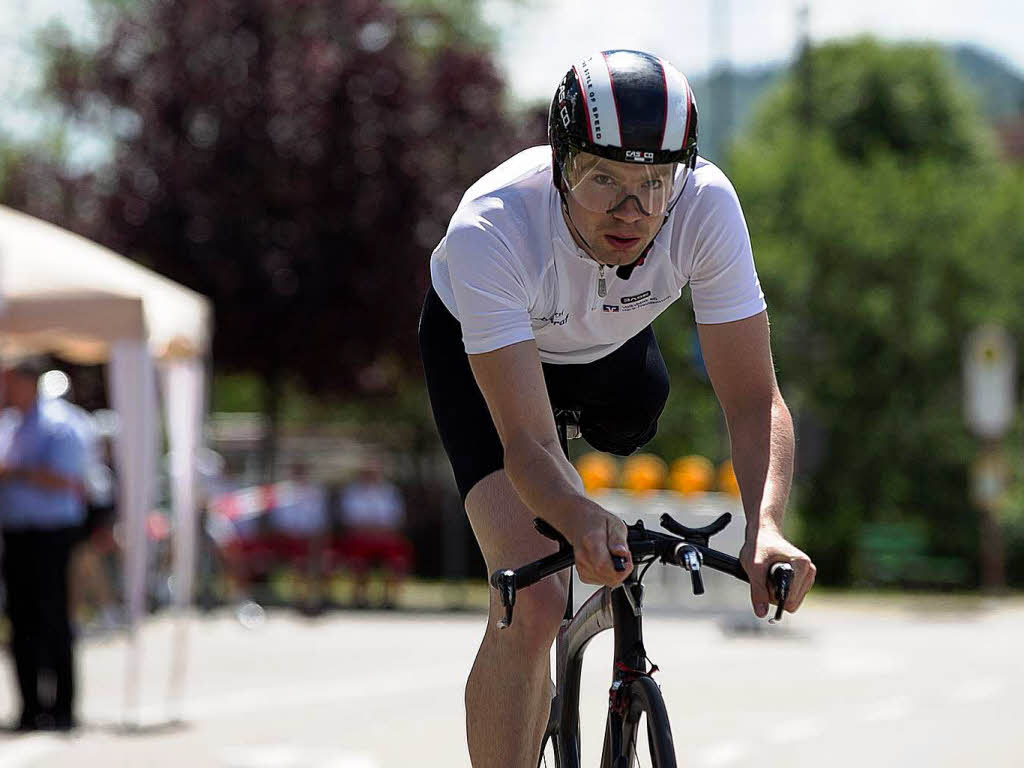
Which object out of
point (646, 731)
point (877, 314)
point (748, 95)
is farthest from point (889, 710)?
point (748, 95)

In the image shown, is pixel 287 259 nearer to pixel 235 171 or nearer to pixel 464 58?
pixel 235 171

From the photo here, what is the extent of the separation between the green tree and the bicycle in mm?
24909

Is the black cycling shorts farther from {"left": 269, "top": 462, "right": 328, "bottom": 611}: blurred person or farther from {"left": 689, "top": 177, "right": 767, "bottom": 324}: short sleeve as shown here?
{"left": 269, "top": 462, "right": 328, "bottom": 611}: blurred person

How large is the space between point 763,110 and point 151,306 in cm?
3951

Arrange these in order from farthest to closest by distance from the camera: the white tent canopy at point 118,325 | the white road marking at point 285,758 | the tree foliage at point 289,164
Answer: the tree foliage at point 289,164 → the white tent canopy at point 118,325 → the white road marking at point 285,758

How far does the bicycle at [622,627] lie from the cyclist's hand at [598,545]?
0.06ft

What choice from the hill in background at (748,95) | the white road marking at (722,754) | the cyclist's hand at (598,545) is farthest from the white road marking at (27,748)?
the cyclist's hand at (598,545)

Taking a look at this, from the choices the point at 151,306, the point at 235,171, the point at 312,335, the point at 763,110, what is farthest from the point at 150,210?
the point at 763,110

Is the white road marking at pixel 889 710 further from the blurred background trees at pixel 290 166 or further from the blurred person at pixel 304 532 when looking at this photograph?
the blurred person at pixel 304 532

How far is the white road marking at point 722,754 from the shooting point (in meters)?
8.77

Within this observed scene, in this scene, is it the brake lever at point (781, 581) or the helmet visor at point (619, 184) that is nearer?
the brake lever at point (781, 581)

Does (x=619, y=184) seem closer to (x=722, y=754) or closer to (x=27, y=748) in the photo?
(x=722, y=754)

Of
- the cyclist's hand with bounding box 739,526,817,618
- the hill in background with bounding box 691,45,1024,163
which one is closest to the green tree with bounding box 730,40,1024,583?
the hill in background with bounding box 691,45,1024,163

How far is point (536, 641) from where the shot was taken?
4.16 meters
